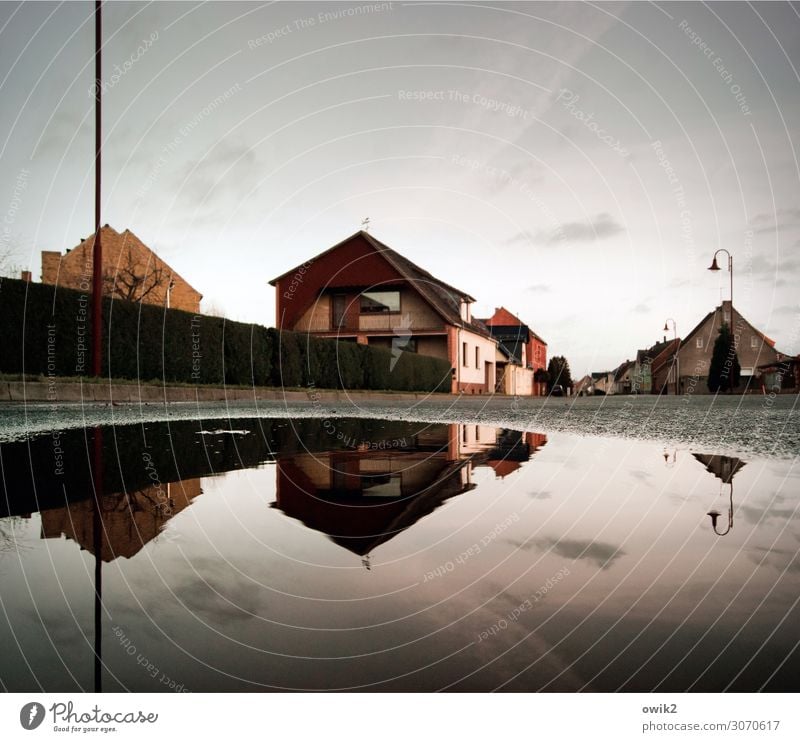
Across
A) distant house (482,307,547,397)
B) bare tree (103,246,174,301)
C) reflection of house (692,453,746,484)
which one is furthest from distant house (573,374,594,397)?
reflection of house (692,453,746,484)

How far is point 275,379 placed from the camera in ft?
82.1

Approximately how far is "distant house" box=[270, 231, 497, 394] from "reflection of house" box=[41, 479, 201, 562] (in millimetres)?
31925

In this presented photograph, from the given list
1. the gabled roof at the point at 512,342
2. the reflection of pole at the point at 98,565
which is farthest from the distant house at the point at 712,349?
the reflection of pole at the point at 98,565

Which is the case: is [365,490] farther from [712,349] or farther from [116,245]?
[712,349]

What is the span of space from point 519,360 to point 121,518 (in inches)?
2346

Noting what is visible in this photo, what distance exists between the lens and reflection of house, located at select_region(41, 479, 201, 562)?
3512 millimetres

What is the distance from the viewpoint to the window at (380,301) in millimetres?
37656

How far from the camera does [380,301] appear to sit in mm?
37906

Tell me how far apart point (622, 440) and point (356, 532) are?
21.5ft

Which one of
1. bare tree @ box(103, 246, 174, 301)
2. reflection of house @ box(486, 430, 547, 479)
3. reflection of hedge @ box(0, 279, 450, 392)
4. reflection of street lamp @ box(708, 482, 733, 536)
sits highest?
bare tree @ box(103, 246, 174, 301)

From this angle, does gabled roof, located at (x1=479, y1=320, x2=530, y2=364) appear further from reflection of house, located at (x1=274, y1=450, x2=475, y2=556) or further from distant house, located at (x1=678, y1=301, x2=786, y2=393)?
reflection of house, located at (x1=274, y1=450, x2=475, y2=556)

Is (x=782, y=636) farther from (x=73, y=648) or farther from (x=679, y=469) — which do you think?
(x=679, y=469)

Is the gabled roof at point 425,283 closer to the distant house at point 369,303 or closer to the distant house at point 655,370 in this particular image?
the distant house at point 369,303

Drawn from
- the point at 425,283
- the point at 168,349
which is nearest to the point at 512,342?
the point at 425,283
